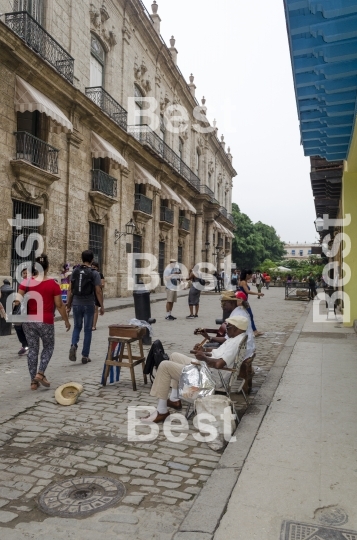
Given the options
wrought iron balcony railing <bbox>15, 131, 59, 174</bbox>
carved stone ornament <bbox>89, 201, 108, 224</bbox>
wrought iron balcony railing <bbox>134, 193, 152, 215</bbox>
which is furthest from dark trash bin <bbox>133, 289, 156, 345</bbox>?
wrought iron balcony railing <bbox>134, 193, 152, 215</bbox>

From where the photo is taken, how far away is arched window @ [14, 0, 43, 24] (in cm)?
1311

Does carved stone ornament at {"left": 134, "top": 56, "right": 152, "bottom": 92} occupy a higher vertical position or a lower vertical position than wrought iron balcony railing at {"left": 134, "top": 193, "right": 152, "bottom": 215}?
higher

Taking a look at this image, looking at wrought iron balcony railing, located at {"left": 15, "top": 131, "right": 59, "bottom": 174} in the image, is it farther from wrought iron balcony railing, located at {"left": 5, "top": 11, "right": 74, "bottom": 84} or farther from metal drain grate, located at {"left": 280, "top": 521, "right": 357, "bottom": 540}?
metal drain grate, located at {"left": 280, "top": 521, "right": 357, "bottom": 540}

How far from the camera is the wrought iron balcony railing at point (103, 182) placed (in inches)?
682

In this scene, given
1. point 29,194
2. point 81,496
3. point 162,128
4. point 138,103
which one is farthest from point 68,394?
point 162,128

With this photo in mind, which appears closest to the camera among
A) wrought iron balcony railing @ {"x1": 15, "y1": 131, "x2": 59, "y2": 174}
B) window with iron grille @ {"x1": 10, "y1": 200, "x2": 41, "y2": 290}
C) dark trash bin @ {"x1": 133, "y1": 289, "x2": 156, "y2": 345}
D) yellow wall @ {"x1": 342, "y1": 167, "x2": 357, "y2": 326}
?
dark trash bin @ {"x1": 133, "y1": 289, "x2": 156, "y2": 345}

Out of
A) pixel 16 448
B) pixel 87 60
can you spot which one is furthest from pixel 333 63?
pixel 87 60

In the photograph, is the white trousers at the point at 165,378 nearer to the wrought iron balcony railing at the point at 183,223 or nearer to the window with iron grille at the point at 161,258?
the window with iron grille at the point at 161,258

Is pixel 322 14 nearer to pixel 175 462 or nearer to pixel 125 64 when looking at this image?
pixel 175 462

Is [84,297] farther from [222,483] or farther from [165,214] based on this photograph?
[165,214]

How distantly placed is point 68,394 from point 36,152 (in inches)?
406

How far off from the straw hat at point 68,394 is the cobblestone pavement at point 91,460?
94 millimetres

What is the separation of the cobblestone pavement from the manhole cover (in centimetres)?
6

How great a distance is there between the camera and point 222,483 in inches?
124
